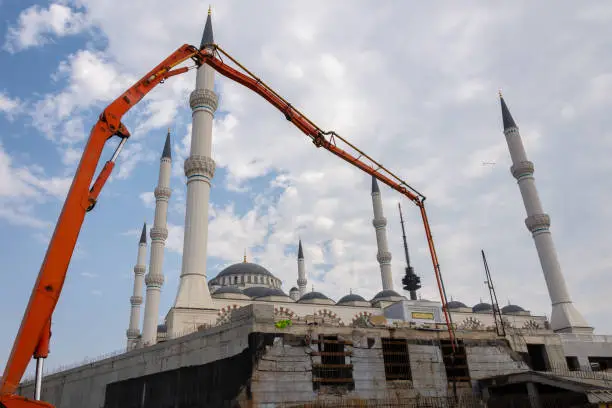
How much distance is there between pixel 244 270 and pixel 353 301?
17.1 meters

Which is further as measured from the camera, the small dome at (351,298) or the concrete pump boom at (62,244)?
the small dome at (351,298)

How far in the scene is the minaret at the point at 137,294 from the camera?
166 ft

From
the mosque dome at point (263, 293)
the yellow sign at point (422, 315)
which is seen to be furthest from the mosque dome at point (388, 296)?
the mosque dome at point (263, 293)

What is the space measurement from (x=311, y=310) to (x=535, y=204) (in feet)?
70.1

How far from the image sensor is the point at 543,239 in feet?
127

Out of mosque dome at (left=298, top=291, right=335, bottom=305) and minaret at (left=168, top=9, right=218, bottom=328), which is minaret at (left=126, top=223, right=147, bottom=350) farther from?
minaret at (left=168, top=9, right=218, bottom=328)

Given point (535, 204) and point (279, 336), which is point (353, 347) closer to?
point (279, 336)

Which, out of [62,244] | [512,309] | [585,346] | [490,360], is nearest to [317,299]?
[490,360]

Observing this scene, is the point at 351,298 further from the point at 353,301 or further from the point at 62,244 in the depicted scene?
the point at 62,244

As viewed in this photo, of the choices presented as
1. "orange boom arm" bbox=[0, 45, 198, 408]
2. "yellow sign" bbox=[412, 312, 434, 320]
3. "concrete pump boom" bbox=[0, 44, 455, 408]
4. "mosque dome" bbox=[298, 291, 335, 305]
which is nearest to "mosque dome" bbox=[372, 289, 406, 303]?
"mosque dome" bbox=[298, 291, 335, 305]

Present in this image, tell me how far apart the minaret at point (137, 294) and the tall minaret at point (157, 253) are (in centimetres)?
960

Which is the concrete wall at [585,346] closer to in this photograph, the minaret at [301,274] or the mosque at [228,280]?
the mosque at [228,280]

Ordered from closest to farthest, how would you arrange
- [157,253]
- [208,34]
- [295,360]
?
1. [295,360]
2. [208,34]
3. [157,253]

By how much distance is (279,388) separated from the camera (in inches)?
681
